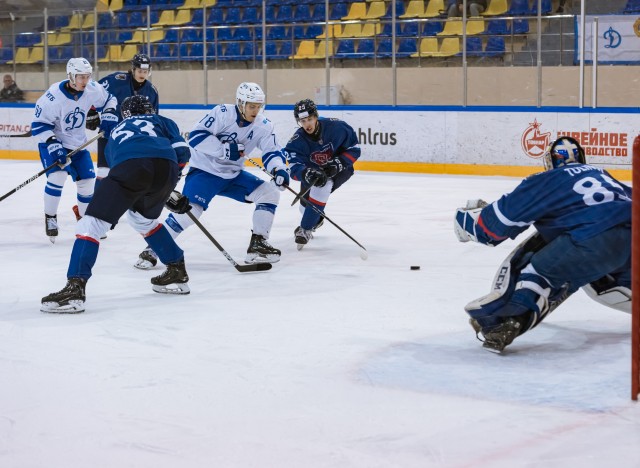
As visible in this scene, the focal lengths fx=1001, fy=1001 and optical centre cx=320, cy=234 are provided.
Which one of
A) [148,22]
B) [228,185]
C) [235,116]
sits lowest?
[228,185]

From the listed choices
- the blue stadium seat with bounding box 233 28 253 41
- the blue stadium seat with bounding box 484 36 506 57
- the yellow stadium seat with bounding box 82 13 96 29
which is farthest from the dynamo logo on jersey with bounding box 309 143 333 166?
the yellow stadium seat with bounding box 82 13 96 29

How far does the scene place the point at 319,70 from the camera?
446 inches

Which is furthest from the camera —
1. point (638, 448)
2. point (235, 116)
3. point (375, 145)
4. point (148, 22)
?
point (148, 22)

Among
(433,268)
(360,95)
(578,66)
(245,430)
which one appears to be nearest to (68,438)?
(245,430)

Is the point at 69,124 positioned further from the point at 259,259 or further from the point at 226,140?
the point at 259,259

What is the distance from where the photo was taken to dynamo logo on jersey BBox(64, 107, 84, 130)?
667 cm

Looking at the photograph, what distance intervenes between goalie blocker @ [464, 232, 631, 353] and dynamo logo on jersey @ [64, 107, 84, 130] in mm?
3990

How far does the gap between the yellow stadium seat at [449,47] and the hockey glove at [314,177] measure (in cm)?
493

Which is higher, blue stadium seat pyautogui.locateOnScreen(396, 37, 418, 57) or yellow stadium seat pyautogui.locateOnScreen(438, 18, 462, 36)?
yellow stadium seat pyautogui.locateOnScreen(438, 18, 462, 36)

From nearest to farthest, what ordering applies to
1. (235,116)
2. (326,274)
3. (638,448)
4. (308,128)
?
(638,448), (326,274), (235,116), (308,128)

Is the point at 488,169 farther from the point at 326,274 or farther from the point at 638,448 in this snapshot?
the point at 638,448

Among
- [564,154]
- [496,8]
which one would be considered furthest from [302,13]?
[564,154]

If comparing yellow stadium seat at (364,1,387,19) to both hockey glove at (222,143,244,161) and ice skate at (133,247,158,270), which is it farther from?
ice skate at (133,247,158,270)

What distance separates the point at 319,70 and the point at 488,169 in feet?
7.66
